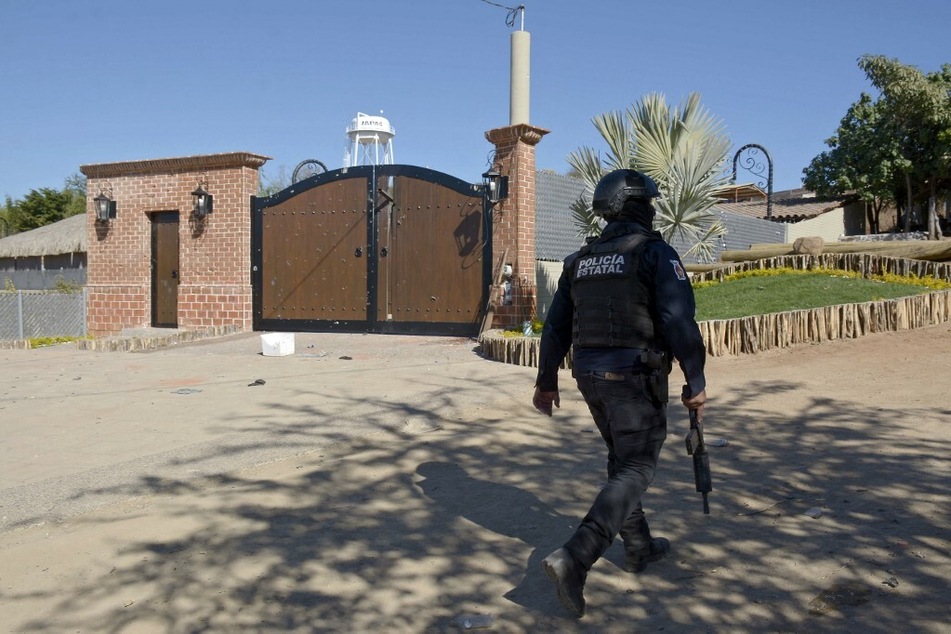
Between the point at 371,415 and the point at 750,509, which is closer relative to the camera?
the point at 750,509

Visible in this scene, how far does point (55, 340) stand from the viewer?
1334 centimetres

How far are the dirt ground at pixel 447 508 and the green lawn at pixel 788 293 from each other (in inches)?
62.9

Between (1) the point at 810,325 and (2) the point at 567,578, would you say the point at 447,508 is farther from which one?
(1) the point at 810,325

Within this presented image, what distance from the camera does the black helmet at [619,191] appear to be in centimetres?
333

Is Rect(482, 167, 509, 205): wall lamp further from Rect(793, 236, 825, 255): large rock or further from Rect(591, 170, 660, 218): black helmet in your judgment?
Rect(591, 170, 660, 218): black helmet

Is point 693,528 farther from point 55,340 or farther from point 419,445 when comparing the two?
point 55,340

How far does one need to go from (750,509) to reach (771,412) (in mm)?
2343

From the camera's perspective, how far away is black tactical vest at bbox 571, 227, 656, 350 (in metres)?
3.17

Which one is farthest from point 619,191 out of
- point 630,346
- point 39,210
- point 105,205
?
point 39,210

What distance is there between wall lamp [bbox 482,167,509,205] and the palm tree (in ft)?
4.94

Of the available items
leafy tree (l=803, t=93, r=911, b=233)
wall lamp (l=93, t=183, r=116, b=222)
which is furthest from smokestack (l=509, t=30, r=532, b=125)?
leafy tree (l=803, t=93, r=911, b=233)

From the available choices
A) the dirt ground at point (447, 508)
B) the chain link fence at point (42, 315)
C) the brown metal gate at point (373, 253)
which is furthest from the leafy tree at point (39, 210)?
the dirt ground at point (447, 508)

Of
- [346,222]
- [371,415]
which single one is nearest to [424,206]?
[346,222]

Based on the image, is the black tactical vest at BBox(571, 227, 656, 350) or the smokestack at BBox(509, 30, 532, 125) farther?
the smokestack at BBox(509, 30, 532, 125)
